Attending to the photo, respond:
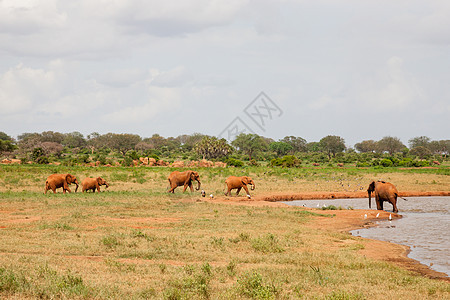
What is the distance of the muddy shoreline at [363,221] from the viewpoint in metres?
12.4

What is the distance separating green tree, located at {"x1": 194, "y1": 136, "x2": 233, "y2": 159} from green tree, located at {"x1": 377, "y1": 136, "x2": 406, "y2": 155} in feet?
193

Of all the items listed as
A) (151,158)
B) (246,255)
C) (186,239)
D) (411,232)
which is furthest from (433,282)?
(151,158)

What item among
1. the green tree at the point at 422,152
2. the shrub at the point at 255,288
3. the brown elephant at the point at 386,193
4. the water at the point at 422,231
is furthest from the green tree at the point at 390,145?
the shrub at the point at 255,288

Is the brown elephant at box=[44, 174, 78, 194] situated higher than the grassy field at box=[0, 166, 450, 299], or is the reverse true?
the brown elephant at box=[44, 174, 78, 194]

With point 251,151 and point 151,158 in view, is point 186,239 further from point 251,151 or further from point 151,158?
point 251,151

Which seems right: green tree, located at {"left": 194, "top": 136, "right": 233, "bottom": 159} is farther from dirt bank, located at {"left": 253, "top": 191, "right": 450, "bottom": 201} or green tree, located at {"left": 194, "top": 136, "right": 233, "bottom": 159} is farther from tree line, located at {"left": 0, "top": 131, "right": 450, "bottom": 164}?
dirt bank, located at {"left": 253, "top": 191, "right": 450, "bottom": 201}

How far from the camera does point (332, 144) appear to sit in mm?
114125

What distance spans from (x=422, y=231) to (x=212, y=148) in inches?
2621

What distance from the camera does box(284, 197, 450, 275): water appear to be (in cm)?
1398

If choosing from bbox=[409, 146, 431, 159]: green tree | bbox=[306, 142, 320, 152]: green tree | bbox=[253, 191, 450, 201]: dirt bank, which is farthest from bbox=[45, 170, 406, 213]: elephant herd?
bbox=[306, 142, 320, 152]: green tree

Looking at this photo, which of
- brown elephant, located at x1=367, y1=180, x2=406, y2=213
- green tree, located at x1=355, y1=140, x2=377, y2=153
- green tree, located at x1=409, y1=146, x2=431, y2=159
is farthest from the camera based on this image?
green tree, located at x1=355, y1=140, x2=377, y2=153

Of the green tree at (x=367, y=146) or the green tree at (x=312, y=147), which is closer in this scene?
the green tree at (x=312, y=147)

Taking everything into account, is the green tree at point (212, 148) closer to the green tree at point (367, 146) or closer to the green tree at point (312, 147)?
the green tree at point (312, 147)

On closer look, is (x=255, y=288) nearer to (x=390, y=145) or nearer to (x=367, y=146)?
(x=390, y=145)
